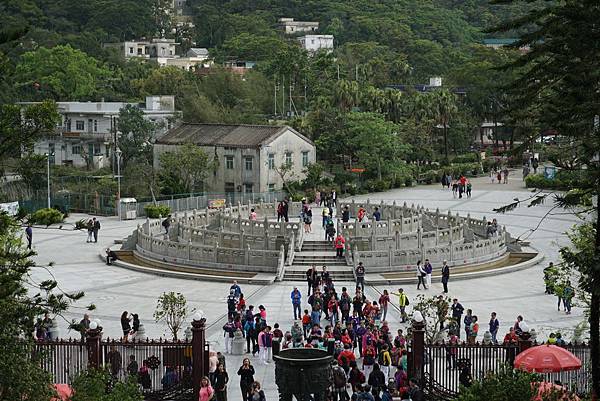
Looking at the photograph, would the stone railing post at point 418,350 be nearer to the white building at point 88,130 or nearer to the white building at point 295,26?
the white building at point 88,130

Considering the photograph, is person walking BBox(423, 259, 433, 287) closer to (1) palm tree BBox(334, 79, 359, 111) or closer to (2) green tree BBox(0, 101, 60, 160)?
(2) green tree BBox(0, 101, 60, 160)

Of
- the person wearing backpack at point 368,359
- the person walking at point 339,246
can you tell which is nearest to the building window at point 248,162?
the person walking at point 339,246

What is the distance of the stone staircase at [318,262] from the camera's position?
1745 inches

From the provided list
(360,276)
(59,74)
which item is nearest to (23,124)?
(360,276)

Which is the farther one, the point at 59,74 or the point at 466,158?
the point at 59,74

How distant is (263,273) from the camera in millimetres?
45312

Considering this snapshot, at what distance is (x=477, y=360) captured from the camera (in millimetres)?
27453

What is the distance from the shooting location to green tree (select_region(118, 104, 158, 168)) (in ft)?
267

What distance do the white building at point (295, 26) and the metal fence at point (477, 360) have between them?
149 metres

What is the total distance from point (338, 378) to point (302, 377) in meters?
2.19

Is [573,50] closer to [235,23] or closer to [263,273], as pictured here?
[263,273]

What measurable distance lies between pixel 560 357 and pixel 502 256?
24.0 meters

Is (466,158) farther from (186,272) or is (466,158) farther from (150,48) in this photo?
(150,48)

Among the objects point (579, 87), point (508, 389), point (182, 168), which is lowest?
point (508, 389)
